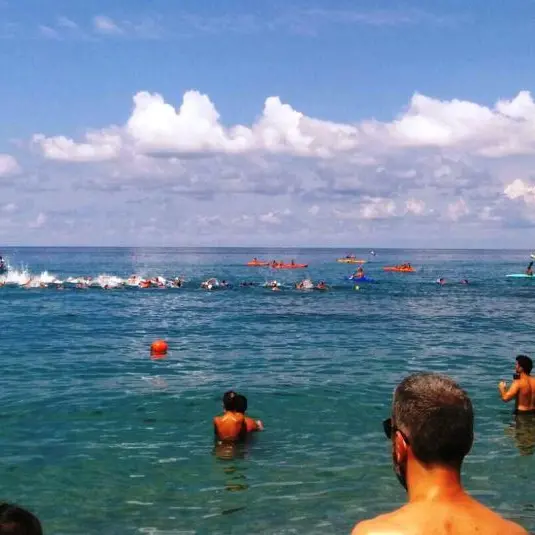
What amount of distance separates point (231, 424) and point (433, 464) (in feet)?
36.9

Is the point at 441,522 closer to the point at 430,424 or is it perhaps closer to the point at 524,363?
the point at 430,424

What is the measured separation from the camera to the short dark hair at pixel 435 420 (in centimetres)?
338

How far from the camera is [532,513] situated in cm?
1073

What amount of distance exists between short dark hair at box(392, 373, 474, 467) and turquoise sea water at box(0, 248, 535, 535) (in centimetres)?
734

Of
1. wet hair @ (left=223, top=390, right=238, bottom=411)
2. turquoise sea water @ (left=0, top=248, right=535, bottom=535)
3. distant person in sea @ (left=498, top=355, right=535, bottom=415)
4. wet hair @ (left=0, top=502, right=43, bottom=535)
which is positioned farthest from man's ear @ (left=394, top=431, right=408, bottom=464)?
distant person in sea @ (left=498, top=355, right=535, bottom=415)

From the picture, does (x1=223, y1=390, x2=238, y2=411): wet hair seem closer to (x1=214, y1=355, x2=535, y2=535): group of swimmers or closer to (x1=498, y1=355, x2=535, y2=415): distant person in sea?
(x1=498, y1=355, x2=535, y2=415): distant person in sea

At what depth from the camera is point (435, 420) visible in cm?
338

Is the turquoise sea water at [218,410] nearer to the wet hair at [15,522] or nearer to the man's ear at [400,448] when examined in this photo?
the wet hair at [15,522]

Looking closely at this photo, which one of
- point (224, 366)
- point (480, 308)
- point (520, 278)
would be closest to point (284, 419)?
point (224, 366)

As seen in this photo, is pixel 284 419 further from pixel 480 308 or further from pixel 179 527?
pixel 480 308

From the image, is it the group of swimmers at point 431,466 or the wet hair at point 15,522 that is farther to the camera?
the wet hair at point 15,522

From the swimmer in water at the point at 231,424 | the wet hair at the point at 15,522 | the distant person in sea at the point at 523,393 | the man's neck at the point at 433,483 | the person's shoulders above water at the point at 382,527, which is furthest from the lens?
the distant person in sea at the point at 523,393

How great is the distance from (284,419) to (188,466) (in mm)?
4433

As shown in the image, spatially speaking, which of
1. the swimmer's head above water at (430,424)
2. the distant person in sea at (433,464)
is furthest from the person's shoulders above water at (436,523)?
the swimmer's head above water at (430,424)
